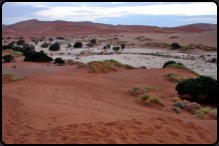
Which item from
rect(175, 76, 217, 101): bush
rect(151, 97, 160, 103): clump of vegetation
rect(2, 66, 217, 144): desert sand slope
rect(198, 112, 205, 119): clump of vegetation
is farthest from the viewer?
rect(175, 76, 217, 101): bush

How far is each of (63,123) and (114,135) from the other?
172 centimetres

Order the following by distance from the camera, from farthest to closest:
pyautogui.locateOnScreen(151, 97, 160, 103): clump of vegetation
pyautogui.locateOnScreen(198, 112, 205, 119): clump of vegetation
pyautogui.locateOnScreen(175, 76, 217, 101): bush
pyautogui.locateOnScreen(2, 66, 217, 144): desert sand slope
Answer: pyautogui.locateOnScreen(175, 76, 217, 101): bush → pyautogui.locateOnScreen(151, 97, 160, 103): clump of vegetation → pyautogui.locateOnScreen(198, 112, 205, 119): clump of vegetation → pyautogui.locateOnScreen(2, 66, 217, 144): desert sand slope

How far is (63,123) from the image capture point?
192 inches

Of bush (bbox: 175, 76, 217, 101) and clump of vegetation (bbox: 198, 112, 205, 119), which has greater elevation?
bush (bbox: 175, 76, 217, 101)

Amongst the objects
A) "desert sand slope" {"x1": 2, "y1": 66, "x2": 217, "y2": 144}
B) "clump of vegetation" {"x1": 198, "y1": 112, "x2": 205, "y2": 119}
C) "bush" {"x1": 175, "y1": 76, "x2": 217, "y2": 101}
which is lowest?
"clump of vegetation" {"x1": 198, "y1": 112, "x2": 205, "y2": 119}

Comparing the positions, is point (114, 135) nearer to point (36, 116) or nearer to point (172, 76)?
point (36, 116)

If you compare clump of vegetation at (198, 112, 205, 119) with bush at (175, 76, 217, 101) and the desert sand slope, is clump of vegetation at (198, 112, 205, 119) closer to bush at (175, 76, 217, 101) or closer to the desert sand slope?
the desert sand slope

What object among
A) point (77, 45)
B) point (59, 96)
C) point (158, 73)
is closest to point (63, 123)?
point (59, 96)

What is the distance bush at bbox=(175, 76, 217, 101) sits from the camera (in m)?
8.62

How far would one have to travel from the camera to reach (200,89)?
8672 millimetres

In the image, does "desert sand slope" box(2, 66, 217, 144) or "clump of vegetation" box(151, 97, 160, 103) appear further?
"clump of vegetation" box(151, 97, 160, 103)

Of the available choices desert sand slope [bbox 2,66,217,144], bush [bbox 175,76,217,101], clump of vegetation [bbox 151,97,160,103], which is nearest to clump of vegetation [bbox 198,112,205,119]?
desert sand slope [bbox 2,66,217,144]

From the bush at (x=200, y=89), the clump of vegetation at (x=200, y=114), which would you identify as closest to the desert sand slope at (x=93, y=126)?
the clump of vegetation at (x=200, y=114)

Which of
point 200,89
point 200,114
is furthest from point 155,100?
point 200,89
